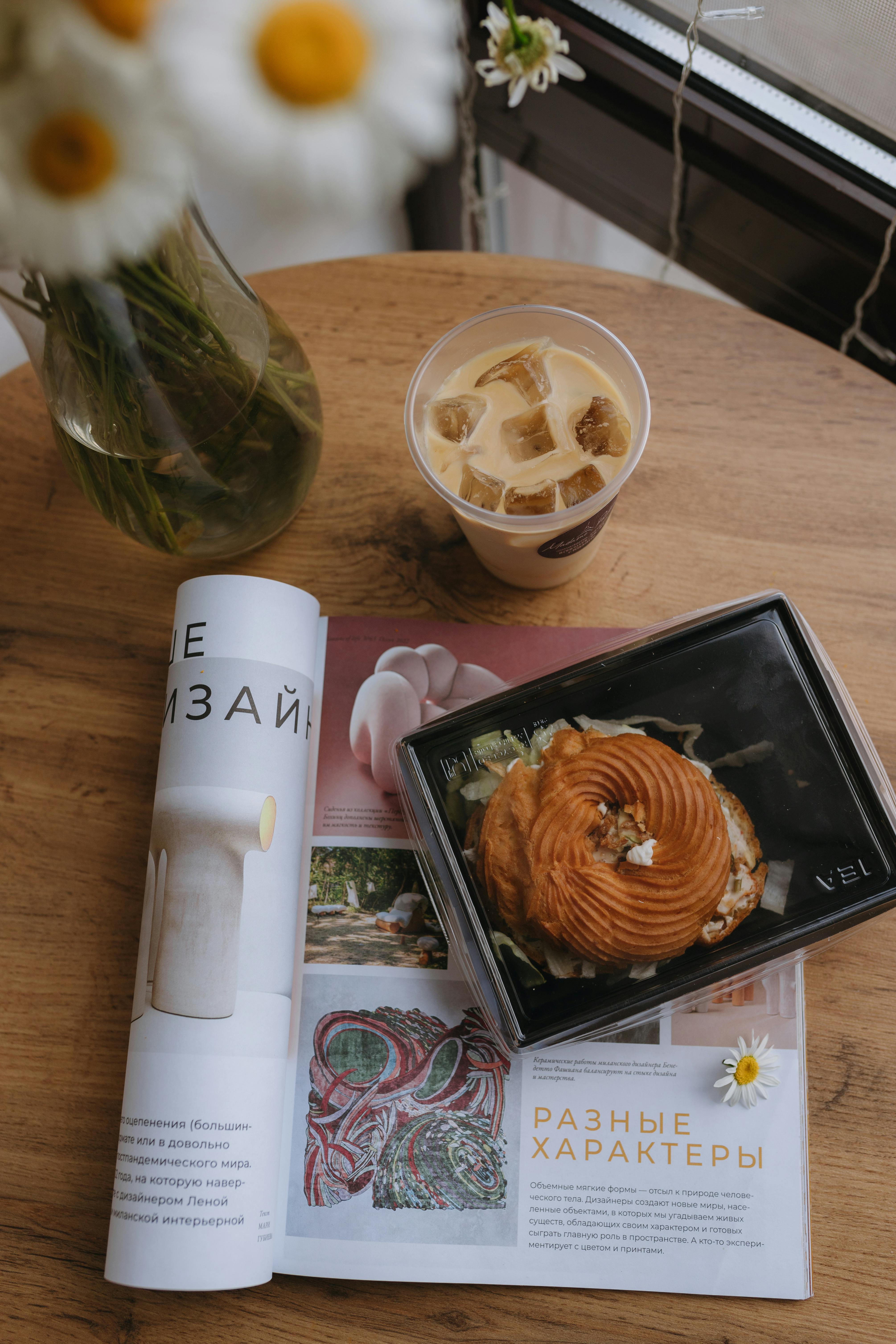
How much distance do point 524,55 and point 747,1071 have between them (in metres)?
0.75

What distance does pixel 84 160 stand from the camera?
0.79 ft

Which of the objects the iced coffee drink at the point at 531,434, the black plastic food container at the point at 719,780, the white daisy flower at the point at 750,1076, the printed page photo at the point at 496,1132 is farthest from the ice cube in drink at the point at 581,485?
the white daisy flower at the point at 750,1076

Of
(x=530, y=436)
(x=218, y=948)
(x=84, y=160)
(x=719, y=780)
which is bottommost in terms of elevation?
(x=218, y=948)

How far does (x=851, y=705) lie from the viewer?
0.57 meters

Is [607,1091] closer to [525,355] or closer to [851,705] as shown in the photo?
[851,705]

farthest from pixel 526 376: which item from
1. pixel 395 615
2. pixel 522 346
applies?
pixel 395 615

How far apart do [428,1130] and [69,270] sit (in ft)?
1.79

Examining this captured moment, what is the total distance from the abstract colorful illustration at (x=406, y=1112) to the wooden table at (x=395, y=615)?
0.20ft

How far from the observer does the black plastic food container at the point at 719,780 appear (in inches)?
21.4

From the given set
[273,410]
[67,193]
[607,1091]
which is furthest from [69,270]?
[607,1091]

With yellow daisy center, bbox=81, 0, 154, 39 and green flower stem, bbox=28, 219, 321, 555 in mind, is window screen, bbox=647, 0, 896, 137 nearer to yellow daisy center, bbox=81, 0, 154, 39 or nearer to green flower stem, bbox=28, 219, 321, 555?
green flower stem, bbox=28, 219, 321, 555

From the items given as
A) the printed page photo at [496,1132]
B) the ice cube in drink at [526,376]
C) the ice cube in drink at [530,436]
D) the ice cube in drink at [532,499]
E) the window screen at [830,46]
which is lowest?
the printed page photo at [496,1132]

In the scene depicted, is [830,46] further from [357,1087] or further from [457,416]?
[357,1087]

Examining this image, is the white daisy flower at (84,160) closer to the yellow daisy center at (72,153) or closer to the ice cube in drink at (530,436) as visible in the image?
the yellow daisy center at (72,153)
